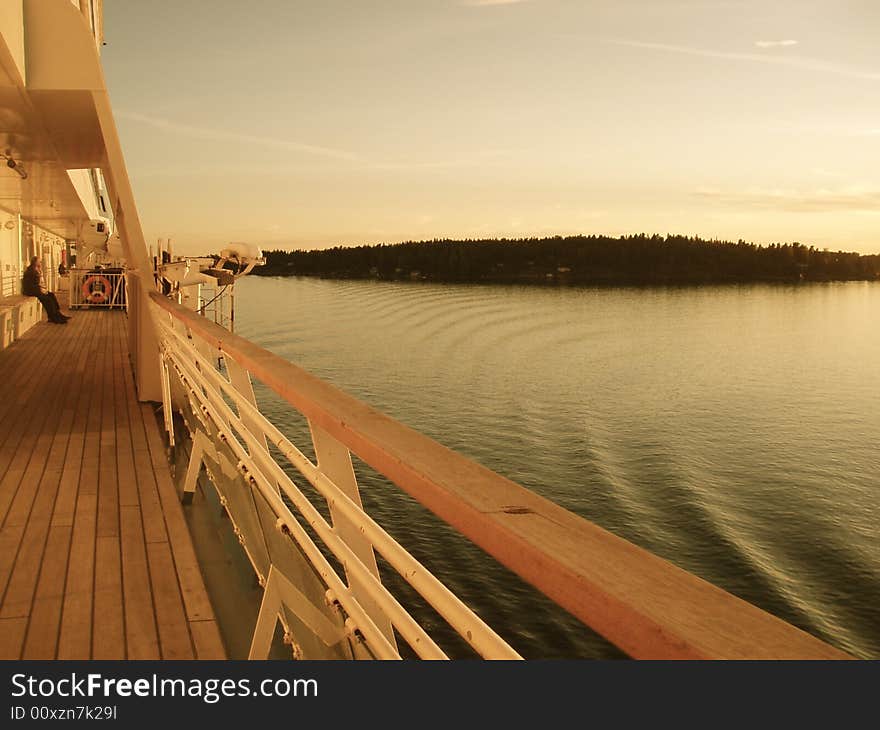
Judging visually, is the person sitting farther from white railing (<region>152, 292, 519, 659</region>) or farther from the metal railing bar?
the metal railing bar

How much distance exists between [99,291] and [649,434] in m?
10.7

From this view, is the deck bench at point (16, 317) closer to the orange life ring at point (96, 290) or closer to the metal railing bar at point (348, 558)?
the orange life ring at point (96, 290)

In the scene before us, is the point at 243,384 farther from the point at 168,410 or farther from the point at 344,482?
the point at 168,410

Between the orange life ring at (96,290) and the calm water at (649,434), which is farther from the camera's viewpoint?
the orange life ring at (96,290)

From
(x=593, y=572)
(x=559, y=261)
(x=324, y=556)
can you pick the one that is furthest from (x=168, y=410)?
(x=559, y=261)

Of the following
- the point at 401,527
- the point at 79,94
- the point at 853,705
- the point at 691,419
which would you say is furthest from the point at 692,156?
the point at 853,705

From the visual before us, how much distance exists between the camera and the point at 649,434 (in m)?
16.8

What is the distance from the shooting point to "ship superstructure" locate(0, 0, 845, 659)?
585mm

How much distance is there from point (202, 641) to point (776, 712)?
1.66 metres

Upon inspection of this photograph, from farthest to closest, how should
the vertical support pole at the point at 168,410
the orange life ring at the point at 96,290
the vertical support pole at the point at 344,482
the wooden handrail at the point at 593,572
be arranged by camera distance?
the orange life ring at the point at 96,290 < the vertical support pole at the point at 168,410 < the vertical support pole at the point at 344,482 < the wooden handrail at the point at 593,572

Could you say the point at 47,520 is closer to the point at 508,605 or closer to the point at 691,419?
the point at 508,605

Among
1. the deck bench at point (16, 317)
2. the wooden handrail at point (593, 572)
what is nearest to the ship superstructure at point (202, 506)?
the wooden handrail at point (593, 572)

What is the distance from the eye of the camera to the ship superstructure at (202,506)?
0.59 metres

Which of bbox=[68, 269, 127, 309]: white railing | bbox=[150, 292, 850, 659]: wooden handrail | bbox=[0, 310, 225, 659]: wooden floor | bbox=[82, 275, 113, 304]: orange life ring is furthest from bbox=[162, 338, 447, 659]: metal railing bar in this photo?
bbox=[82, 275, 113, 304]: orange life ring
